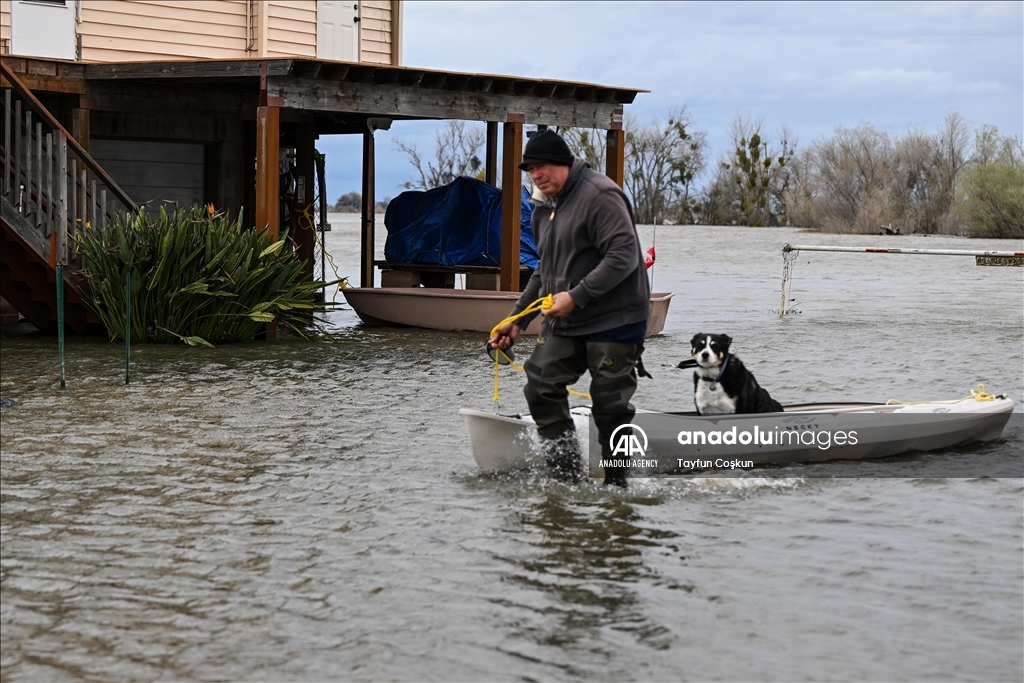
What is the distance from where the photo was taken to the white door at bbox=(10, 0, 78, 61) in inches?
695

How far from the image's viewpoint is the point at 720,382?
7977 millimetres

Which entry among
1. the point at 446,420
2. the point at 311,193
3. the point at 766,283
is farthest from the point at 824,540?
the point at 766,283

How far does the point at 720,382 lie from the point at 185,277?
7.77 metres

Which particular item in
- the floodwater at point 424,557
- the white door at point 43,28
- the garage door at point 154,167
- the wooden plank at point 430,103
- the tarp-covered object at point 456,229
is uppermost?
the white door at point 43,28

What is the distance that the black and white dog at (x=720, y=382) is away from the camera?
7879 millimetres

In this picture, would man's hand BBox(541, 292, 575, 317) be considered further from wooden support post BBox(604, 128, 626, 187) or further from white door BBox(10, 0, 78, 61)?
white door BBox(10, 0, 78, 61)

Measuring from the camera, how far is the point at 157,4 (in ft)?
62.7

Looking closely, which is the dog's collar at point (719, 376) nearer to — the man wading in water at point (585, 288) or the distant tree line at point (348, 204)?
the man wading in water at point (585, 288)

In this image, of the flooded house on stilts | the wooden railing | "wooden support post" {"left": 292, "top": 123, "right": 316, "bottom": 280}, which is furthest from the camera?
"wooden support post" {"left": 292, "top": 123, "right": 316, "bottom": 280}

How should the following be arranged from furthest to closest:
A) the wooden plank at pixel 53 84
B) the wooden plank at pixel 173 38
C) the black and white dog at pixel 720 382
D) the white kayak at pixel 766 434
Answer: the wooden plank at pixel 173 38 → the wooden plank at pixel 53 84 → the black and white dog at pixel 720 382 → the white kayak at pixel 766 434

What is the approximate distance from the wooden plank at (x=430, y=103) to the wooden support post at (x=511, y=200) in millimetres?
251

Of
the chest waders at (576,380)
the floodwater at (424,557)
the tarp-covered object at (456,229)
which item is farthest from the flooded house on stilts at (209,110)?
the chest waders at (576,380)

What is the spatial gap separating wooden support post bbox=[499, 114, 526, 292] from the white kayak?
906 cm

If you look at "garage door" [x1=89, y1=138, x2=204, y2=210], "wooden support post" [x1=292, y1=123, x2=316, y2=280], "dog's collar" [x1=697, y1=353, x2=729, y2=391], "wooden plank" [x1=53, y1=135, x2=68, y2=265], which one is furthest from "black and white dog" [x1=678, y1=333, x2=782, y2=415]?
"garage door" [x1=89, y1=138, x2=204, y2=210]
